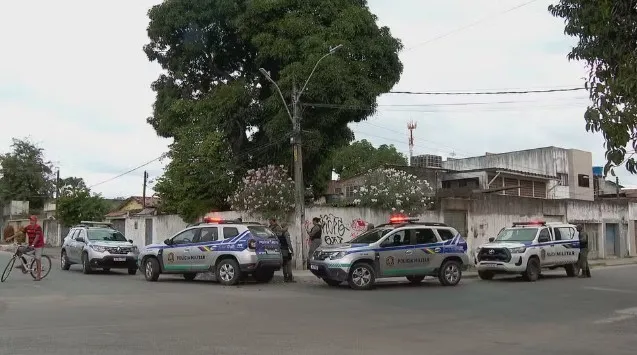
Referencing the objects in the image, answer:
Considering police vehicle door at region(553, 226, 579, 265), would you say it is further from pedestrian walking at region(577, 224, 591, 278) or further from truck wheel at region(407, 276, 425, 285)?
truck wheel at region(407, 276, 425, 285)

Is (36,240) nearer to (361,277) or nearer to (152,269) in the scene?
(152,269)

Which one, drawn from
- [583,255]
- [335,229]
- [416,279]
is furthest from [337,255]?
[583,255]

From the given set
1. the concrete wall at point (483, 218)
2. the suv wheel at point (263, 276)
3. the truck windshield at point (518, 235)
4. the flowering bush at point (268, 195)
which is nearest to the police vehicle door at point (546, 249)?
the truck windshield at point (518, 235)

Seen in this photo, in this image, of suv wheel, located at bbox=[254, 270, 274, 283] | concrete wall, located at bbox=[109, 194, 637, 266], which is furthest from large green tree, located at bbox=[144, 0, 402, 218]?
suv wheel, located at bbox=[254, 270, 274, 283]

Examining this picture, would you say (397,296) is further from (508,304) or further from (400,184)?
(400,184)

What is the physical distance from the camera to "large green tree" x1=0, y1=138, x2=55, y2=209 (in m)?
65.3

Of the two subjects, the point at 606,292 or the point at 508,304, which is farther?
the point at 606,292

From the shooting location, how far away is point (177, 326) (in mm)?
9711

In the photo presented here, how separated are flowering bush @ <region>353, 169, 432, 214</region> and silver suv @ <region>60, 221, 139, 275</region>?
8.85 metres

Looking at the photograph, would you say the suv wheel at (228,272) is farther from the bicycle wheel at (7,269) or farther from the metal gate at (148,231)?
the metal gate at (148,231)

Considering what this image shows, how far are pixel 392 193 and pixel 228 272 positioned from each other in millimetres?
8813

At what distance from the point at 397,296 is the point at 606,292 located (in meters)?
6.17

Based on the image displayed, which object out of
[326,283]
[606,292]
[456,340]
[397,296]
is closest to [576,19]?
[456,340]

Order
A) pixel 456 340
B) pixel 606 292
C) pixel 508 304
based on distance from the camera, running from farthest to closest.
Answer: pixel 606 292 → pixel 508 304 → pixel 456 340
